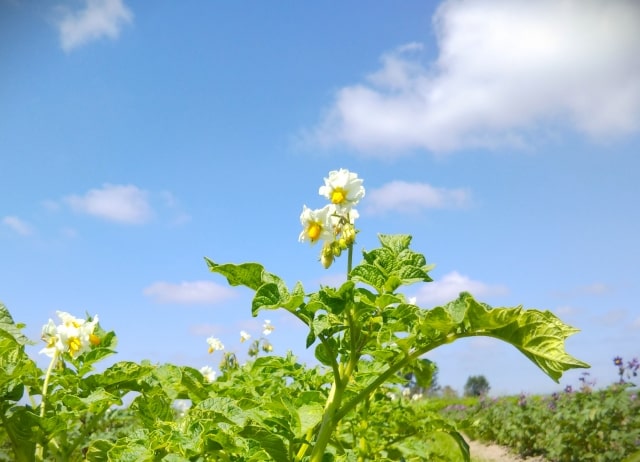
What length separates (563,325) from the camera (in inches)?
57.0

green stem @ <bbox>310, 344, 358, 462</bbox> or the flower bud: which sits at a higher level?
the flower bud

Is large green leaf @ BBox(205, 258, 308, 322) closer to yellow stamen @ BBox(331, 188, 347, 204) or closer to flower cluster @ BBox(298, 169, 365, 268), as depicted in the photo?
flower cluster @ BBox(298, 169, 365, 268)

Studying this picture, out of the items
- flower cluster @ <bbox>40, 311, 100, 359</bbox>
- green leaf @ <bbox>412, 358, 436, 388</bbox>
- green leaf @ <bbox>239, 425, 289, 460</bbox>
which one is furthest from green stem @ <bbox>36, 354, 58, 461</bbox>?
green leaf @ <bbox>412, 358, 436, 388</bbox>

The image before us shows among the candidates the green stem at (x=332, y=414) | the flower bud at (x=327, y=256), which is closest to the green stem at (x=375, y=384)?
the green stem at (x=332, y=414)

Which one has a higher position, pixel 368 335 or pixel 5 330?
pixel 5 330

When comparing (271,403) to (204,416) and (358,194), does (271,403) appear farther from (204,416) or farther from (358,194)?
(358,194)

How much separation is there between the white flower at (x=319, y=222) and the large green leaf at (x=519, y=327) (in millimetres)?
426

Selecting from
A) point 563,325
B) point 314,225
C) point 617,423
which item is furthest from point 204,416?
point 617,423

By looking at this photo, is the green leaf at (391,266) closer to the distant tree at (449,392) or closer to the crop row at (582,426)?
the crop row at (582,426)

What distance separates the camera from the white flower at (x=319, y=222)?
1.80 metres

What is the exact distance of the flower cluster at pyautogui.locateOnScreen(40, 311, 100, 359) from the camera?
90.7 inches

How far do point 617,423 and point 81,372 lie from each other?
5.12 meters

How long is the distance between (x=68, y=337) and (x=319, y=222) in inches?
43.8

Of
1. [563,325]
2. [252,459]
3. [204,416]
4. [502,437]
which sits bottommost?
[252,459]
